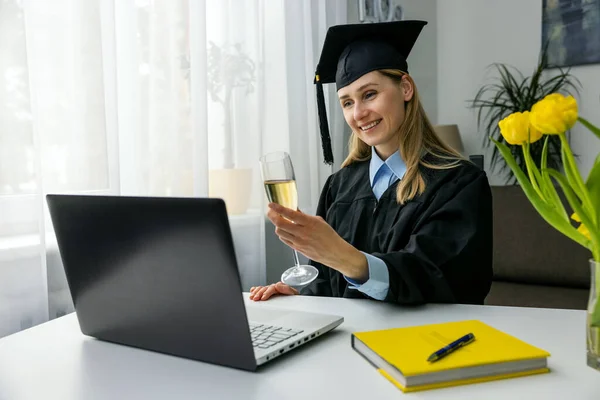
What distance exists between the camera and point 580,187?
86cm

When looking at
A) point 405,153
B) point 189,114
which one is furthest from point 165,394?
point 189,114

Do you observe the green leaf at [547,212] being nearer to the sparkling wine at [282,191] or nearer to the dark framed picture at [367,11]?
the sparkling wine at [282,191]

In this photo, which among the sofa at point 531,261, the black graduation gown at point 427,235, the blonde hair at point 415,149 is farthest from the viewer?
the sofa at point 531,261

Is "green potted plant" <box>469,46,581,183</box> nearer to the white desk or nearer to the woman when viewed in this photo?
the woman

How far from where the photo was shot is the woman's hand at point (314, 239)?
3.54 ft

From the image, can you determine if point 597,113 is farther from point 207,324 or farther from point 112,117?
point 207,324

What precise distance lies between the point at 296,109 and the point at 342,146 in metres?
0.63

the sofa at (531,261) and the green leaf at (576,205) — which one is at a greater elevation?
the green leaf at (576,205)

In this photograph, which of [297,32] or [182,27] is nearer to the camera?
[182,27]

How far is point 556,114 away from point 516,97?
381 cm

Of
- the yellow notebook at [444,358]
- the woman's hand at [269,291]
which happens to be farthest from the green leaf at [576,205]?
the woman's hand at [269,291]

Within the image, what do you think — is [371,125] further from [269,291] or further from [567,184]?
[567,184]

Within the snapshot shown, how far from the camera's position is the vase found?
2.79ft

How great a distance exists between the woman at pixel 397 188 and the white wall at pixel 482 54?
285cm
